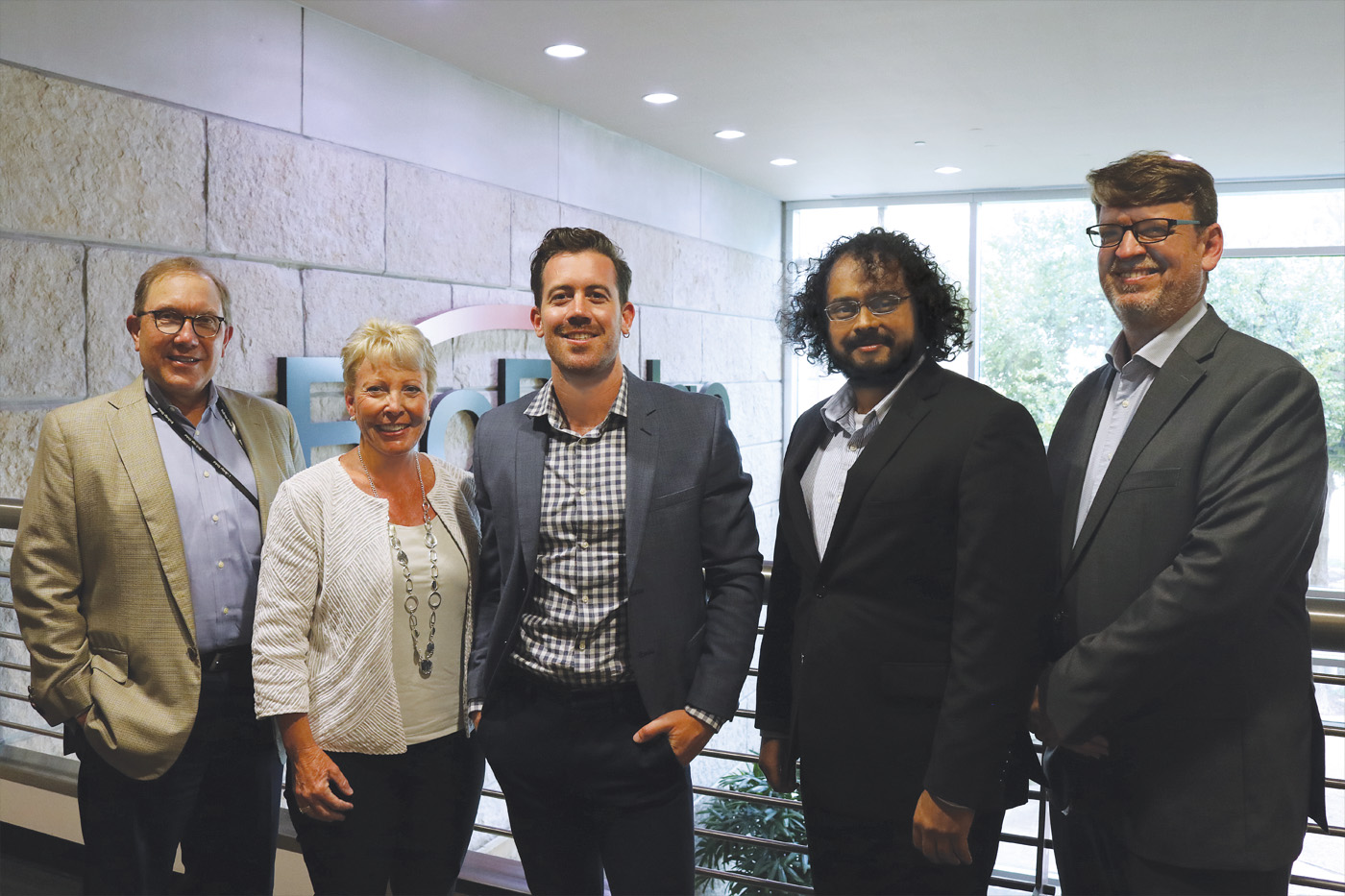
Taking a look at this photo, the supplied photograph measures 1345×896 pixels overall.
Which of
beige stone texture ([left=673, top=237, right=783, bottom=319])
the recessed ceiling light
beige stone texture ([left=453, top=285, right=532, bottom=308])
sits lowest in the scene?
beige stone texture ([left=453, top=285, right=532, bottom=308])

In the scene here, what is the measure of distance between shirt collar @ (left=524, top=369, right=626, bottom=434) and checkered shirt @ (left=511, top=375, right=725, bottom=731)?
4cm

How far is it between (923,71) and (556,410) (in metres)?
4.37

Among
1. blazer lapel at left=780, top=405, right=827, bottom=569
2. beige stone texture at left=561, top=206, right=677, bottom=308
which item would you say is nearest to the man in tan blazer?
blazer lapel at left=780, top=405, right=827, bottom=569

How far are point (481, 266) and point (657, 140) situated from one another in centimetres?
230

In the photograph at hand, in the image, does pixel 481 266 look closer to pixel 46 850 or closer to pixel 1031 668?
pixel 46 850

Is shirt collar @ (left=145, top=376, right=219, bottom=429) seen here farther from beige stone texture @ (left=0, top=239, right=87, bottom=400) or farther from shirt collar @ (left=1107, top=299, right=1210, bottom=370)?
shirt collar @ (left=1107, top=299, right=1210, bottom=370)

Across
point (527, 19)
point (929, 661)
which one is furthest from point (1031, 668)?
point (527, 19)

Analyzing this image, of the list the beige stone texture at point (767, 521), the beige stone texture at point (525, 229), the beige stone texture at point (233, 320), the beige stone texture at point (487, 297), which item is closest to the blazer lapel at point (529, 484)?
the beige stone texture at point (233, 320)

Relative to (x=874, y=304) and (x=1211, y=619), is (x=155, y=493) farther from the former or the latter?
(x=1211, y=619)

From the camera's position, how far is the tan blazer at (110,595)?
1996mm

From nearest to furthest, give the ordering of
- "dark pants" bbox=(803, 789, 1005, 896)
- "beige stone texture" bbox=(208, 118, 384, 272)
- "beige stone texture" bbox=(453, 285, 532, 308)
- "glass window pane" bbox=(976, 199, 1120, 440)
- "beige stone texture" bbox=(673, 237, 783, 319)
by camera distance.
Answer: "dark pants" bbox=(803, 789, 1005, 896) < "beige stone texture" bbox=(208, 118, 384, 272) < "beige stone texture" bbox=(453, 285, 532, 308) < "beige stone texture" bbox=(673, 237, 783, 319) < "glass window pane" bbox=(976, 199, 1120, 440)

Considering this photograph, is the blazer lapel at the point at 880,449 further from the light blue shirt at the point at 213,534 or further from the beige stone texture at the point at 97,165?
the beige stone texture at the point at 97,165

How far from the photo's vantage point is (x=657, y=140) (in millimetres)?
7176

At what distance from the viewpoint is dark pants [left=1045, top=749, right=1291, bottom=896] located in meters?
1.55
